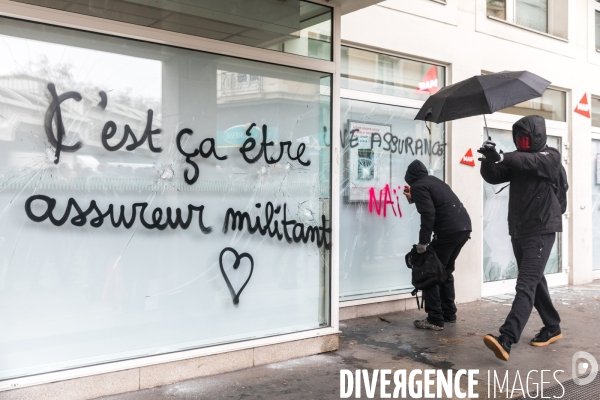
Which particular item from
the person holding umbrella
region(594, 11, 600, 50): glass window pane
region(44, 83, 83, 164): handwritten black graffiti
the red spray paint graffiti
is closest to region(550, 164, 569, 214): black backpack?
the person holding umbrella

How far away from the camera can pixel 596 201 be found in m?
10.5

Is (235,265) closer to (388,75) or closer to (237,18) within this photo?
(237,18)

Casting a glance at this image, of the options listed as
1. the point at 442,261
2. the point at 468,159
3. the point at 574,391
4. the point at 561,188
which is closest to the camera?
the point at 574,391

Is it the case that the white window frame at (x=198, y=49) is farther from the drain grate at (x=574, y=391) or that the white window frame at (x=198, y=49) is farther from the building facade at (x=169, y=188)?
the drain grate at (x=574, y=391)

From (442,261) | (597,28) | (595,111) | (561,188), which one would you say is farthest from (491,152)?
(597,28)

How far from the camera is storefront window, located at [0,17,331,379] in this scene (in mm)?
3986

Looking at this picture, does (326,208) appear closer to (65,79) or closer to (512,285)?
(65,79)

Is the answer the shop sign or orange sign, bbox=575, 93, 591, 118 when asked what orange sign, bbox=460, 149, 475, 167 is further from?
orange sign, bbox=575, 93, 591, 118

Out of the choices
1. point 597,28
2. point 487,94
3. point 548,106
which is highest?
point 597,28

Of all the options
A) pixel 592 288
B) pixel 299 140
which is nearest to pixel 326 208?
pixel 299 140

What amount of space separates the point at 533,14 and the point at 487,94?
497cm

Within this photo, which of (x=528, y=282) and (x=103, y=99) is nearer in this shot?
(x=103, y=99)

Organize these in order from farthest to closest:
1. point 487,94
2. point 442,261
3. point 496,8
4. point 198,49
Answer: point 496,8 < point 442,261 < point 487,94 < point 198,49

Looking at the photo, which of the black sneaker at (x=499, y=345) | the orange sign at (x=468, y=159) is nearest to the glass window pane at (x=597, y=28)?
the orange sign at (x=468, y=159)
